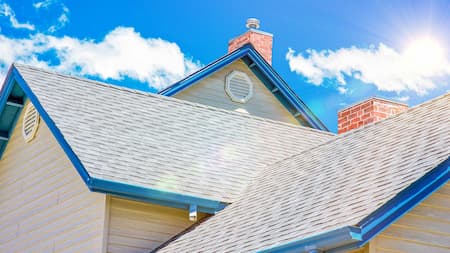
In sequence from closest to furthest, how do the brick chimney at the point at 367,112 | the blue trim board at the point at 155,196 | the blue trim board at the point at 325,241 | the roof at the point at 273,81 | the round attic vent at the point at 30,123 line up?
1. the blue trim board at the point at 325,241
2. the blue trim board at the point at 155,196
3. the round attic vent at the point at 30,123
4. the brick chimney at the point at 367,112
5. the roof at the point at 273,81

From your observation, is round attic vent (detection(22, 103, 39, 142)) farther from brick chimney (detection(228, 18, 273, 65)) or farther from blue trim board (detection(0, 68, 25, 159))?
brick chimney (detection(228, 18, 273, 65))

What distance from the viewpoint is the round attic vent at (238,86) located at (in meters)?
26.6

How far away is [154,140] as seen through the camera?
18.7 m

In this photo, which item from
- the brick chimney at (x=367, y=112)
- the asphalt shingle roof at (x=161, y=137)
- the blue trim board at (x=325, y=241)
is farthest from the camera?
the brick chimney at (x=367, y=112)

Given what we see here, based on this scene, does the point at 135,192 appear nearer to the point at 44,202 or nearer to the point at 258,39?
the point at 44,202

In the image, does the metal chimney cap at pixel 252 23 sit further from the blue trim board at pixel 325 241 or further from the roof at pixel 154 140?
the blue trim board at pixel 325 241

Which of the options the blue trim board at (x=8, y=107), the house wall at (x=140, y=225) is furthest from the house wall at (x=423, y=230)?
the blue trim board at (x=8, y=107)

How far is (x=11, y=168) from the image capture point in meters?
20.4

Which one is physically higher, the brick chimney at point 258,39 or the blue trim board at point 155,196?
the brick chimney at point 258,39

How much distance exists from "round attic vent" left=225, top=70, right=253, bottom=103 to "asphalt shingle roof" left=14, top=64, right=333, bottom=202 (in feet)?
15.6

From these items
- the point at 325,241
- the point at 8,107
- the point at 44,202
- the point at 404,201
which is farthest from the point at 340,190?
the point at 8,107

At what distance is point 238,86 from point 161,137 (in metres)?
8.21

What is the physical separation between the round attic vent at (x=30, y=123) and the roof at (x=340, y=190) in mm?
4948

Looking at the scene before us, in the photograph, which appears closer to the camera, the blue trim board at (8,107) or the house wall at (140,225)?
the house wall at (140,225)
